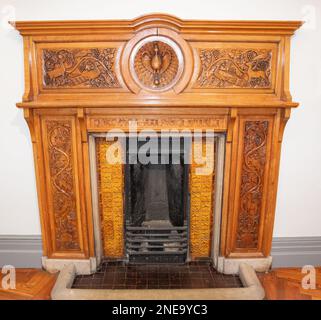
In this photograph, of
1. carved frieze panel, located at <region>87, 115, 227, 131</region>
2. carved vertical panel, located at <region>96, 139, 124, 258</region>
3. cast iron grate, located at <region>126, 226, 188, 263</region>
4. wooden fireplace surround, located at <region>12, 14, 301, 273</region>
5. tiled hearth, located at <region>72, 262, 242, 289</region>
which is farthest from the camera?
cast iron grate, located at <region>126, 226, 188, 263</region>

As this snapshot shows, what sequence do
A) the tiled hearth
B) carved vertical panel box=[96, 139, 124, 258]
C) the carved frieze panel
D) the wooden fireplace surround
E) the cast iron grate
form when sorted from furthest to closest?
the cast iron grate → carved vertical panel box=[96, 139, 124, 258] → the tiled hearth → the carved frieze panel → the wooden fireplace surround

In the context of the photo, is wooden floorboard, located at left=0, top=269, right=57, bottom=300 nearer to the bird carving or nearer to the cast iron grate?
the cast iron grate

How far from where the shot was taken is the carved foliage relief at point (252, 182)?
250 cm

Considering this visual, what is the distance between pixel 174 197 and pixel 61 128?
4.03 feet

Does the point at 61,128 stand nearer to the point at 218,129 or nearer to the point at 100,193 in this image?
the point at 100,193

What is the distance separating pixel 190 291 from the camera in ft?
7.98

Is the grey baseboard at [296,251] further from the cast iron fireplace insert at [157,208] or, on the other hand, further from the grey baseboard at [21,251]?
the grey baseboard at [21,251]

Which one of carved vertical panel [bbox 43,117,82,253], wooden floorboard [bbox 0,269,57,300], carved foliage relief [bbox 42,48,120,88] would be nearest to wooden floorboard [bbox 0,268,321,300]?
wooden floorboard [bbox 0,269,57,300]

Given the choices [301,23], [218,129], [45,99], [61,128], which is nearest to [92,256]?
[61,128]

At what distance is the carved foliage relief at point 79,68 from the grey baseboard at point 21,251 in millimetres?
1476

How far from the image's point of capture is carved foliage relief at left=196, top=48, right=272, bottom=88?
237 cm

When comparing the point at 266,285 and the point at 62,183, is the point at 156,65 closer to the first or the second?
the point at 62,183

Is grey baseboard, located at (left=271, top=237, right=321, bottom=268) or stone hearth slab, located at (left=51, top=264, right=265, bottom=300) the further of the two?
grey baseboard, located at (left=271, top=237, right=321, bottom=268)

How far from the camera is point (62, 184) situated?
2.60m
